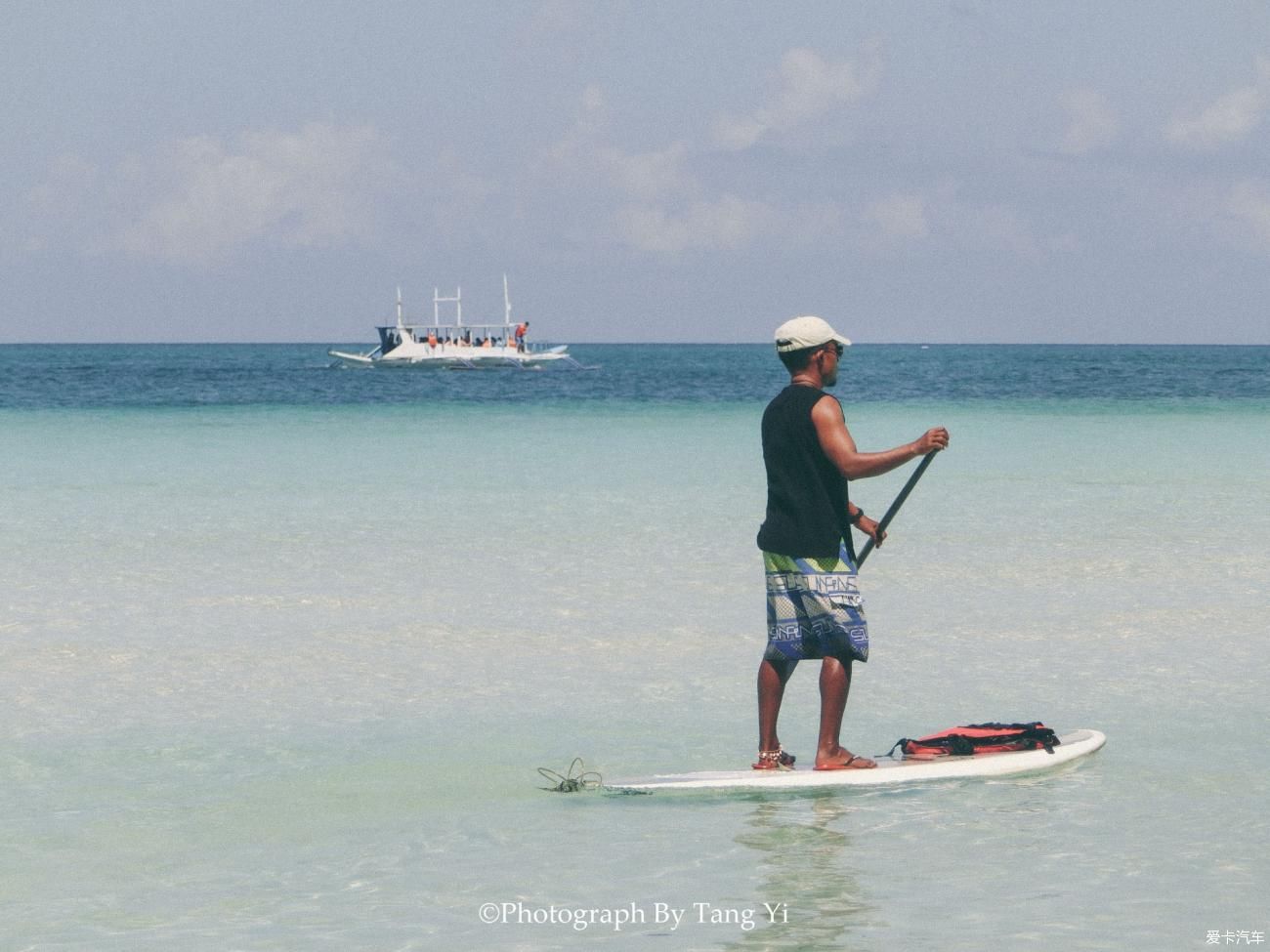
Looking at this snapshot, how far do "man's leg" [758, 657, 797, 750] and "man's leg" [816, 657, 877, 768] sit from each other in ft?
0.54

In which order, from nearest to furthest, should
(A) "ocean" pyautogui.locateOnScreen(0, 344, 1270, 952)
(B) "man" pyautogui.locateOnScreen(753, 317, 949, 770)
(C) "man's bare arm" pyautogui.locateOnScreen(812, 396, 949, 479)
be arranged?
(A) "ocean" pyautogui.locateOnScreen(0, 344, 1270, 952), (C) "man's bare arm" pyautogui.locateOnScreen(812, 396, 949, 479), (B) "man" pyautogui.locateOnScreen(753, 317, 949, 770)

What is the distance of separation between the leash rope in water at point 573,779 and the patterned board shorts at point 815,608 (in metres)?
0.99

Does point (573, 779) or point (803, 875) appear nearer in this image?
point (803, 875)

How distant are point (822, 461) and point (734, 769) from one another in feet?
5.22

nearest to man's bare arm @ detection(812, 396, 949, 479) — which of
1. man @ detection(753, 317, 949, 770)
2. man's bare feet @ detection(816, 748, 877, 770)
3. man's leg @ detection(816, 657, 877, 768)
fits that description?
man @ detection(753, 317, 949, 770)

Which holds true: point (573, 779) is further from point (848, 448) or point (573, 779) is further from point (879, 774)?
point (848, 448)

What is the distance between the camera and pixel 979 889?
5.36 metres

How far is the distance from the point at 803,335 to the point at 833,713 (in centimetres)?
159

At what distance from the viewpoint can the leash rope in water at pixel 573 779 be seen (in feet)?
21.9

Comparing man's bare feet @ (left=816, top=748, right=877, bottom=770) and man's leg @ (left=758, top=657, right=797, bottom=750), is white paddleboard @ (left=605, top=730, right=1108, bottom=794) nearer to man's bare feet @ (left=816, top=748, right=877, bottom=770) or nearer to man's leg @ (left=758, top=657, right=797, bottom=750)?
man's bare feet @ (left=816, top=748, right=877, bottom=770)

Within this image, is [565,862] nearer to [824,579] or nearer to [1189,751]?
[824,579]

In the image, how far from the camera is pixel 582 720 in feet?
27.1

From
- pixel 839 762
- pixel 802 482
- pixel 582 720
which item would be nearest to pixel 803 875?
pixel 839 762

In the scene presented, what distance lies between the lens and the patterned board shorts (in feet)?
20.9
